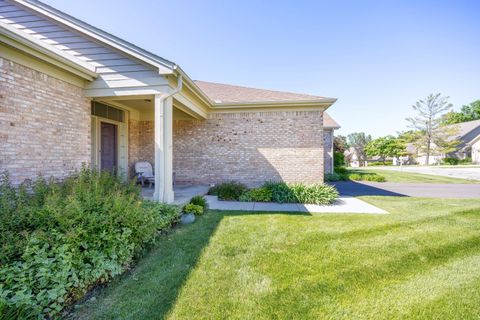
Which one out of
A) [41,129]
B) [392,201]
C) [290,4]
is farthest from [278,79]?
[41,129]

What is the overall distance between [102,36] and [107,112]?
2.68 metres

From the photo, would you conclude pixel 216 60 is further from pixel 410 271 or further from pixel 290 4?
pixel 410 271

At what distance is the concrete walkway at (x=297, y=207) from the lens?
6301 millimetres

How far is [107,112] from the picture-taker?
706 centimetres

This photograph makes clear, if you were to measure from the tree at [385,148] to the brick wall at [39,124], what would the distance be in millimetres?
48342

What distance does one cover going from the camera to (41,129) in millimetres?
4395

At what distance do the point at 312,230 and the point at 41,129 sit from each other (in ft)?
20.2

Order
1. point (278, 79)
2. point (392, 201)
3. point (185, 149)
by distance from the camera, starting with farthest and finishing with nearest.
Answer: point (278, 79) < point (185, 149) < point (392, 201)

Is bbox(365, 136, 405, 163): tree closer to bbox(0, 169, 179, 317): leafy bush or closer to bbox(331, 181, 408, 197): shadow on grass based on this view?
bbox(331, 181, 408, 197): shadow on grass

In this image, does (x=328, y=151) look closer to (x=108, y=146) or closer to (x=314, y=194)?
(x=314, y=194)


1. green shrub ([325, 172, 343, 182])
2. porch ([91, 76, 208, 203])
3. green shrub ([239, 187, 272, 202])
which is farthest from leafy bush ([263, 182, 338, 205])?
green shrub ([325, 172, 343, 182])

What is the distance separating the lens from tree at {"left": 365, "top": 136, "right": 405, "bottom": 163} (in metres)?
41.3

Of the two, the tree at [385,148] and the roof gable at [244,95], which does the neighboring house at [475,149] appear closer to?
the tree at [385,148]

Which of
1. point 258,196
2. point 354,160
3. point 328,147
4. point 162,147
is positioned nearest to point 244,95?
point 258,196
